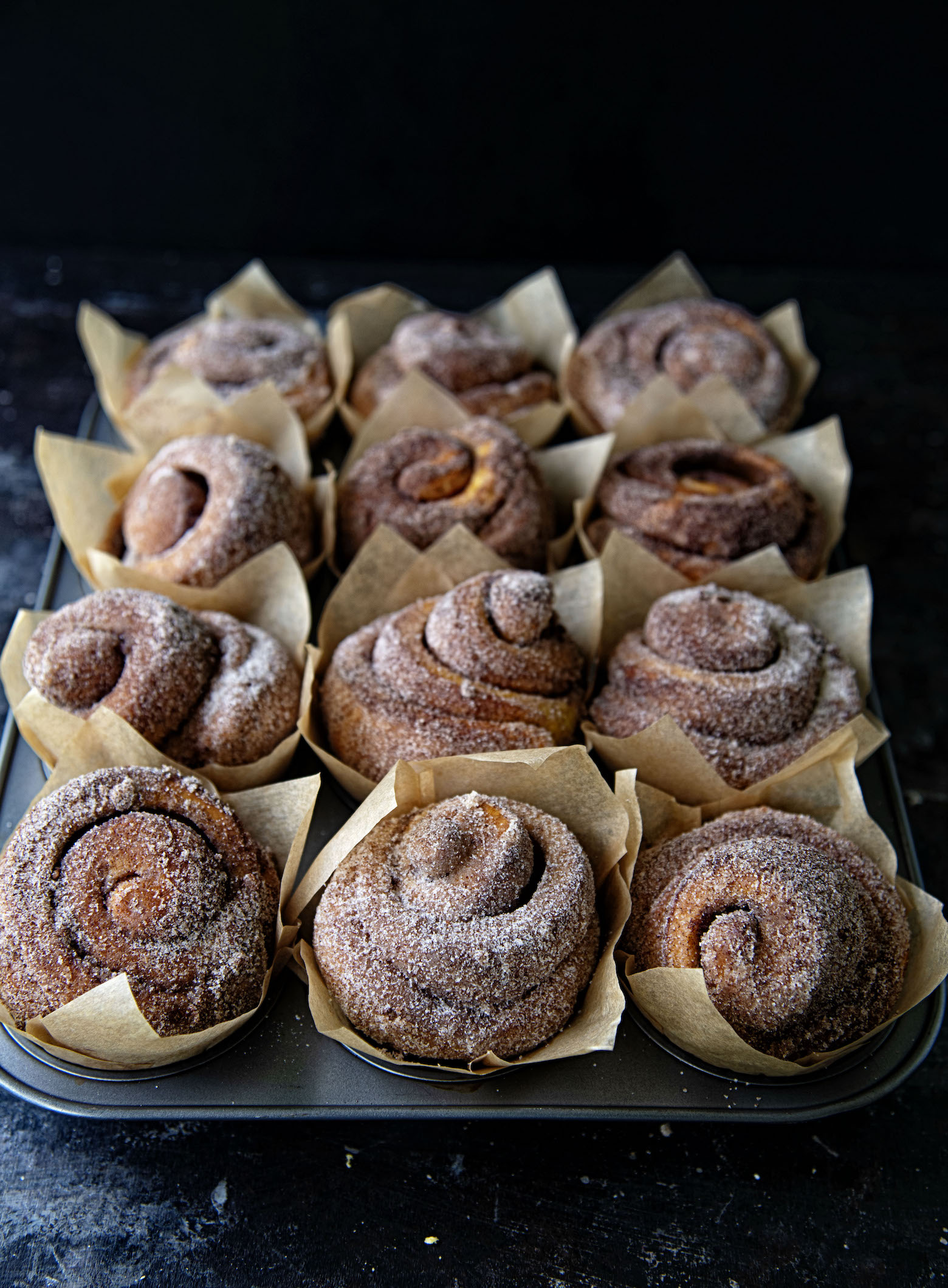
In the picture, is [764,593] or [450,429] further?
[450,429]

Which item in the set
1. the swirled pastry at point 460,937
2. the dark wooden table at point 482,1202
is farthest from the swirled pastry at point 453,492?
the dark wooden table at point 482,1202

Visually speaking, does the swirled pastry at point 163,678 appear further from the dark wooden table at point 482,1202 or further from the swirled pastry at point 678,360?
the swirled pastry at point 678,360

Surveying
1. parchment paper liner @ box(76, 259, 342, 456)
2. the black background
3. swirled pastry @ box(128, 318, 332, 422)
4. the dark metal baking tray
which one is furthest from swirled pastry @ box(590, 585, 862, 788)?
the black background

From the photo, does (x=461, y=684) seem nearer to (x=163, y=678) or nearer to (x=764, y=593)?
(x=163, y=678)

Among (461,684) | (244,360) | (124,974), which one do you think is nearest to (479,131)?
(244,360)

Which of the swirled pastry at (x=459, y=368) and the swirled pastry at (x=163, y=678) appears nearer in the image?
the swirled pastry at (x=163, y=678)

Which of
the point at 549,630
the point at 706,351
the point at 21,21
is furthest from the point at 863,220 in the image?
the point at 21,21
